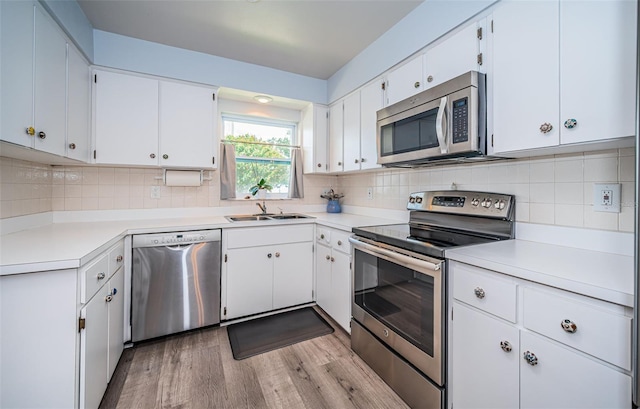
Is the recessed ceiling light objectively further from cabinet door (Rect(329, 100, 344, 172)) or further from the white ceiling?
cabinet door (Rect(329, 100, 344, 172))

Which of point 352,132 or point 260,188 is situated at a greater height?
point 352,132

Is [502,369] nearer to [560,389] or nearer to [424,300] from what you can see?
[560,389]

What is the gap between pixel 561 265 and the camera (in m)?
1.04

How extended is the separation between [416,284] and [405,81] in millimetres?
1388

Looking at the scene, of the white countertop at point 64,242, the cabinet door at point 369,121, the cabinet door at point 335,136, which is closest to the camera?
the white countertop at point 64,242

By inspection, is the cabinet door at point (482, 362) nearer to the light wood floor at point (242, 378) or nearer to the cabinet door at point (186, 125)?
the light wood floor at point (242, 378)

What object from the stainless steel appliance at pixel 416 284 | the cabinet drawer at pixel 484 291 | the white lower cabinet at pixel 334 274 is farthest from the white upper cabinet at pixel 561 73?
the white lower cabinet at pixel 334 274

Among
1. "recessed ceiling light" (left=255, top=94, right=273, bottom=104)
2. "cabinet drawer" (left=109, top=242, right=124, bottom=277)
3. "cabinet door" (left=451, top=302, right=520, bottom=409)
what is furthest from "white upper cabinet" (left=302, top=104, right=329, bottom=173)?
"cabinet door" (left=451, top=302, right=520, bottom=409)

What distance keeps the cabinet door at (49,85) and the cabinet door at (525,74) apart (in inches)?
92.1

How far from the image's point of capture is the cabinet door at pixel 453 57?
150 centimetres

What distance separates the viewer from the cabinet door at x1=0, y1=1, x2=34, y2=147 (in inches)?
46.5

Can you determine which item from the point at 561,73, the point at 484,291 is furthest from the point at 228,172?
the point at 561,73

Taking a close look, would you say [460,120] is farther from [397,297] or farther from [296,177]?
[296,177]

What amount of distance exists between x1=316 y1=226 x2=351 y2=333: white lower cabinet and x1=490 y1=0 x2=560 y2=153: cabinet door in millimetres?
1242
